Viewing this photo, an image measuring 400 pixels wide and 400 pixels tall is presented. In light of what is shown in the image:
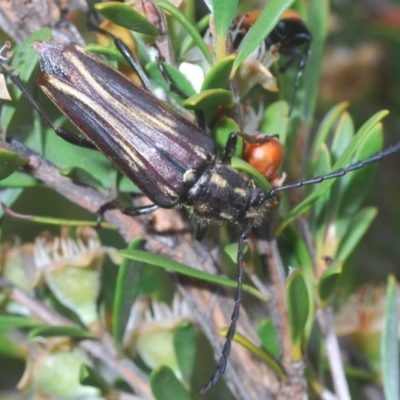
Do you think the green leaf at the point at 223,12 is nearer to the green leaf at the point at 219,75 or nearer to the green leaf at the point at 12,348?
the green leaf at the point at 219,75

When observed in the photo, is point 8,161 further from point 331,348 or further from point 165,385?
point 331,348

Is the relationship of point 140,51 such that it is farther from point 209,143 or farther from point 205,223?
point 205,223

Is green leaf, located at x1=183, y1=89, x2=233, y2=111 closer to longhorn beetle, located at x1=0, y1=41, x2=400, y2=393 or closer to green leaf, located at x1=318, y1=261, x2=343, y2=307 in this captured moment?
longhorn beetle, located at x1=0, y1=41, x2=400, y2=393

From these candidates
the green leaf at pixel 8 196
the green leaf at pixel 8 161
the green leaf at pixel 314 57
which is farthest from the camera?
the green leaf at pixel 314 57

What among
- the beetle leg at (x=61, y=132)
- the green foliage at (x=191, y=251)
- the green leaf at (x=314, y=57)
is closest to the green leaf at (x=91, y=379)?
the green foliage at (x=191, y=251)

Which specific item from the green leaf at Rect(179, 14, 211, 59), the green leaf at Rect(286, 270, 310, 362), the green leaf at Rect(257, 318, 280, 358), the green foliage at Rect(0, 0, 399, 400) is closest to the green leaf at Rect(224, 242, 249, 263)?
the green foliage at Rect(0, 0, 399, 400)

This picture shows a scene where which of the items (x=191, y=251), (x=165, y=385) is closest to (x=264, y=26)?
(x=191, y=251)

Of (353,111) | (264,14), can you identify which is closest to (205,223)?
(264,14)
